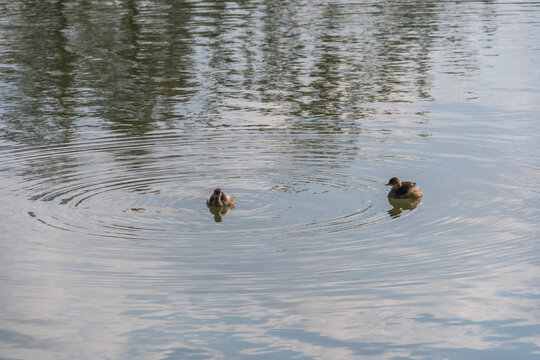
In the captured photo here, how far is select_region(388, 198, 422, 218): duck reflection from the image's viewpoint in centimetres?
1308

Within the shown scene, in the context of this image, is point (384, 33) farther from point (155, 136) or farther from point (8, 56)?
point (155, 136)

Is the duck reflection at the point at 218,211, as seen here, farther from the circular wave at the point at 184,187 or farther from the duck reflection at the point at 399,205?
the duck reflection at the point at 399,205

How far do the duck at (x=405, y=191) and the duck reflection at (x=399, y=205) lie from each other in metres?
0.08

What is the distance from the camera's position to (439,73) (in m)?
24.7

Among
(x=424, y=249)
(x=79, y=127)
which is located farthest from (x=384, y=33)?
(x=424, y=249)

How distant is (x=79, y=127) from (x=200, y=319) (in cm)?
1030

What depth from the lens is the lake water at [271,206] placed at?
9.30 m

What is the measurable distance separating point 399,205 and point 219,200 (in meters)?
2.54

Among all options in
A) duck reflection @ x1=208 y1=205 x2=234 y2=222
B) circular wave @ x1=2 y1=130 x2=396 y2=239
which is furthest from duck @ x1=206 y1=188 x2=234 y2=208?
circular wave @ x1=2 y1=130 x2=396 y2=239

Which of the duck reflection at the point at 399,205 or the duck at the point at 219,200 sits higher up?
the duck at the point at 219,200

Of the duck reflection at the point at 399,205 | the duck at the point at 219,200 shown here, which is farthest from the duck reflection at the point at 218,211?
the duck reflection at the point at 399,205

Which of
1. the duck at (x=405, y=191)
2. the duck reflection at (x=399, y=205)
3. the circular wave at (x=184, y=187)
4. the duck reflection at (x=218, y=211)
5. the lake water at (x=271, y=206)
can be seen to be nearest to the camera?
the lake water at (x=271, y=206)

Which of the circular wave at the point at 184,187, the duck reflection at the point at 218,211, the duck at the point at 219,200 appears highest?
the duck at the point at 219,200

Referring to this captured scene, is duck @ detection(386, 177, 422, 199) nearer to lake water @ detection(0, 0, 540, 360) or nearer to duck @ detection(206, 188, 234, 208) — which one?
lake water @ detection(0, 0, 540, 360)
